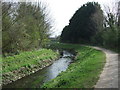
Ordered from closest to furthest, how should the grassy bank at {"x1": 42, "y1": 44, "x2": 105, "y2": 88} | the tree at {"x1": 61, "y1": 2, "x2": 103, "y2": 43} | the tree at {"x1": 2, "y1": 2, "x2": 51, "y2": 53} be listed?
the grassy bank at {"x1": 42, "y1": 44, "x2": 105, "y2": 88}, the tree at {"x1": 2, "y1": 2, "x2": 51, "y2": 53}, the tree at {"x1": 61, "y1": 2, "x2": 103, "y2": 43}

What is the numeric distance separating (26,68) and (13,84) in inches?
200

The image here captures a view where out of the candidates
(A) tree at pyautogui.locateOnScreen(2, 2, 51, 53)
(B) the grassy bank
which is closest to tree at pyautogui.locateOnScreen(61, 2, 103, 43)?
(A) tree at pyautogui.locateOnScreen(2, 2, 51, 53)

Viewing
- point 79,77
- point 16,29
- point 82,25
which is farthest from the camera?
point 82,25

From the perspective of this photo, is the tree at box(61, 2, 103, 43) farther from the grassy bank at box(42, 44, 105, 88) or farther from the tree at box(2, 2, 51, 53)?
the grassy bank at box(42, 44, 105, 88)

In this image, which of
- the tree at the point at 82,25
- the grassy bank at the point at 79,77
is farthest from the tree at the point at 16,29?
the tree at the point at 82,25

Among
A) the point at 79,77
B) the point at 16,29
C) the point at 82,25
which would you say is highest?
the point at 82,25

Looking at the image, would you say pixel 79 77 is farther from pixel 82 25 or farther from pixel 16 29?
pixel 82 25

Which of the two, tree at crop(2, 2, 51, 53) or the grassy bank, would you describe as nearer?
the grassy bank

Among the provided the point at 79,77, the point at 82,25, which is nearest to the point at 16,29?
the point at 79,77

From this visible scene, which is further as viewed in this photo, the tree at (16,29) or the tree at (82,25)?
the tree at (82,25)

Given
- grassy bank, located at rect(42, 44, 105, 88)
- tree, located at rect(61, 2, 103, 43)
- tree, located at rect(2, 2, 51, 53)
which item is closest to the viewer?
grassy bank, located at rect(42, 44, 105, 88)

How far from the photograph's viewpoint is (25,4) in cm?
2927

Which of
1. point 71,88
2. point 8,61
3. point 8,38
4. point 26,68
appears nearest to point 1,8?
point 8,38

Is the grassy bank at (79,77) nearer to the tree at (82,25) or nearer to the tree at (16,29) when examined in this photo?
the tree at (16,29)
